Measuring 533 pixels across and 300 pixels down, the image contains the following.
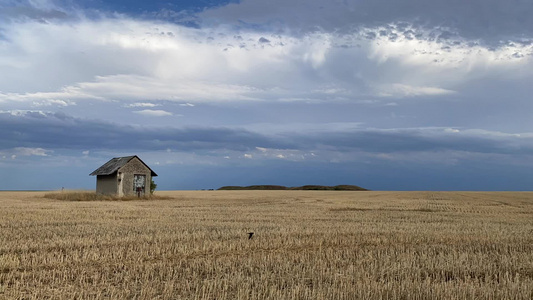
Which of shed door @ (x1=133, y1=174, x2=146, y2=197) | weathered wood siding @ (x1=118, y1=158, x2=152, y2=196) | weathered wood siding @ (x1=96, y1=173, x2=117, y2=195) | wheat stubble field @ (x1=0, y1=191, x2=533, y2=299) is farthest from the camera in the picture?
shed door @ (x1=133, y1=174, x2=146, y2=197)

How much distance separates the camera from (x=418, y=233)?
1619 centimetres

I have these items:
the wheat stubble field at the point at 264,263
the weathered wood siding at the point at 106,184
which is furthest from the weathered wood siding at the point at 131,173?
the wheat stubble field at the point at 264,263

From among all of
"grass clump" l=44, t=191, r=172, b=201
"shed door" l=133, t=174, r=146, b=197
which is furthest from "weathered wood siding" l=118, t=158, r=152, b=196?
"grass clump" l=44, t=191, r=172, b=201

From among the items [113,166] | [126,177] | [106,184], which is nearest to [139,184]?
[126,177]

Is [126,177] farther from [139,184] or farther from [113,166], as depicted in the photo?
[113,166]

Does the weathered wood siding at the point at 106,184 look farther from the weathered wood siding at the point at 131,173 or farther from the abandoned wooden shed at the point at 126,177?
the weathered wood siding at the point at 131,173

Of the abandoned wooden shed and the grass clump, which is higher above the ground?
the abandoned wooden shed

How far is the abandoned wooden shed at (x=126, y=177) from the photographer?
155ft

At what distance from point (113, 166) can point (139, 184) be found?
363 cm

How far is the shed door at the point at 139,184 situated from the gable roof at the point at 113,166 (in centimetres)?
158

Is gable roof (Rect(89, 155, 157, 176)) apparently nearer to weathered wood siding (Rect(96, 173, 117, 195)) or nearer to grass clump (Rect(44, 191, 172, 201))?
weathered wood siding (Rect(96, 173, 117, 195))

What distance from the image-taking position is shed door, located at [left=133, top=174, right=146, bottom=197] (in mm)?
48316

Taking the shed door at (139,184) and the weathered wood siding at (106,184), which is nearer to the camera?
the weathered wood siding at (106,184)

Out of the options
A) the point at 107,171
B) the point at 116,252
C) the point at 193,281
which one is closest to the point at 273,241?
the point at 116,252
